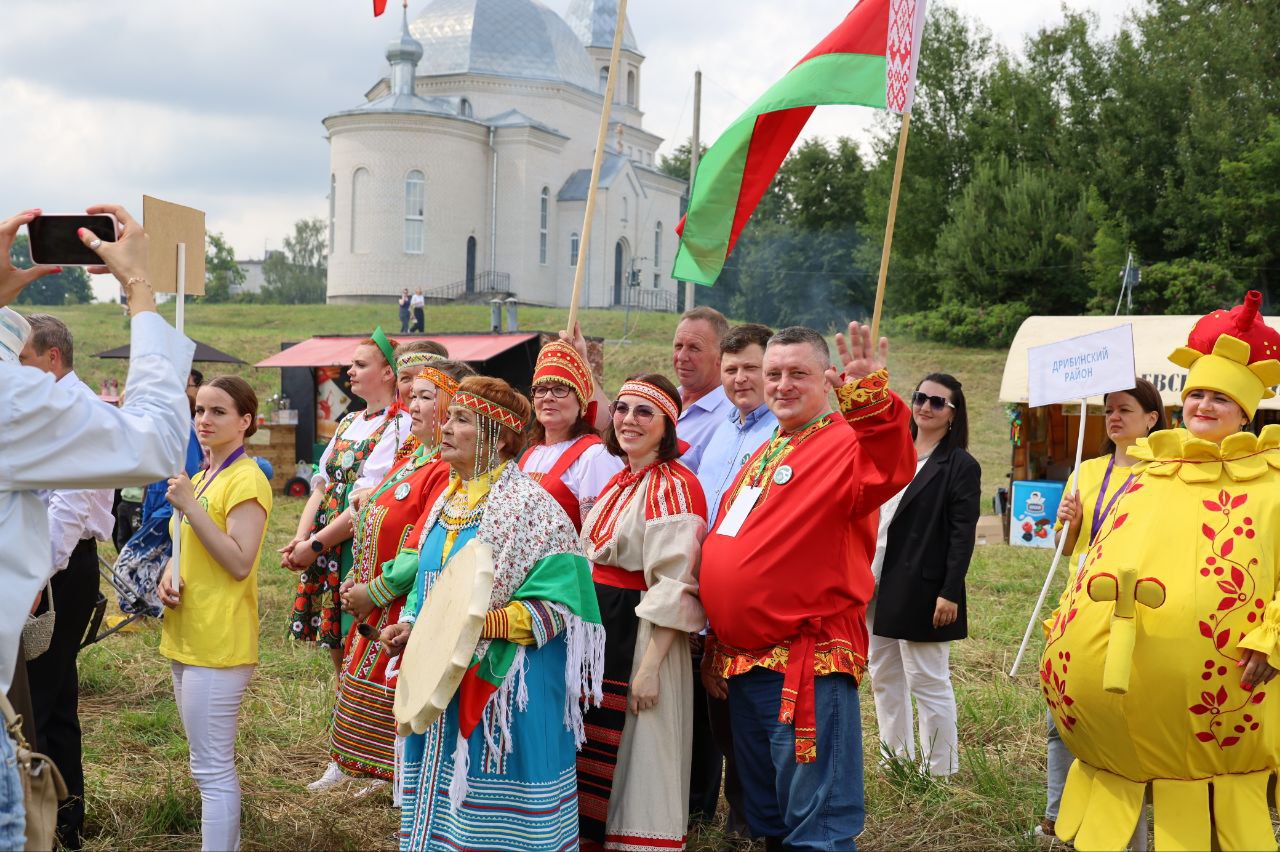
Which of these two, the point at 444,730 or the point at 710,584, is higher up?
the point at 710,584

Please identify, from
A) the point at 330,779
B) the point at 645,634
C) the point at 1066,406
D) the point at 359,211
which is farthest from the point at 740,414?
the point at 359,211

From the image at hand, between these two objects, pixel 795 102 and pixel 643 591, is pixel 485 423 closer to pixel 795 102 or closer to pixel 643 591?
pixel 643 591

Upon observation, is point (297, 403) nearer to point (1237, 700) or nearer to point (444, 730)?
point (444, 730)

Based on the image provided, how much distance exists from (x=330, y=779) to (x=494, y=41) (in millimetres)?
44941

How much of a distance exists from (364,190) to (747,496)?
134 ft

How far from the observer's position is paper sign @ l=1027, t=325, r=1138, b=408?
18.6ft

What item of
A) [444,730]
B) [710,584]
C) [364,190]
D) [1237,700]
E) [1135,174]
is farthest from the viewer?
[364,190]

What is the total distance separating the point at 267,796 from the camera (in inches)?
197

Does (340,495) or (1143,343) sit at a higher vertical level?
(1143,343)

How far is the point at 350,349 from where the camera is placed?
57.1ft

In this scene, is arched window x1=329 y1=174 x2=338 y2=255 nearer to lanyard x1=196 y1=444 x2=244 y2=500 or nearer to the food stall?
the food stall

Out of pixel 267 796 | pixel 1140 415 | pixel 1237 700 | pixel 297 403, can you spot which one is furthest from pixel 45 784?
pixel 297 403

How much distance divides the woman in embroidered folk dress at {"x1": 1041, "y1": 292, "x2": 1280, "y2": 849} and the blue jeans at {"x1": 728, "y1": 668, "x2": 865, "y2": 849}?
0.66 meters

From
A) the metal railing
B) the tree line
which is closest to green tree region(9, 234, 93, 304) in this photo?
the metal railing
